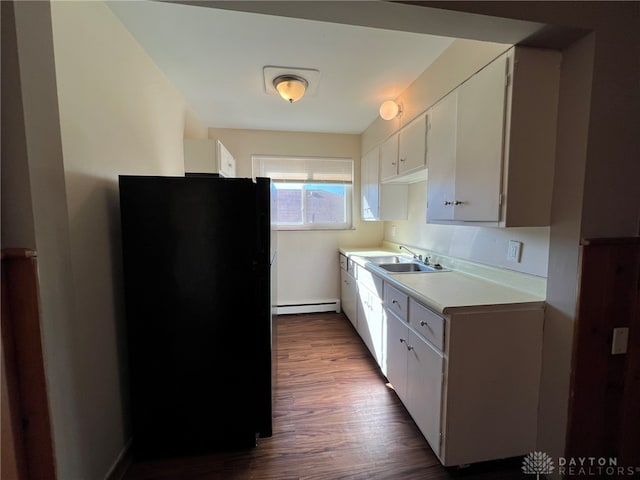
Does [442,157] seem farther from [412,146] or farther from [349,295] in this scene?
[349,295]

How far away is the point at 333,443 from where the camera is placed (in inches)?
66.1

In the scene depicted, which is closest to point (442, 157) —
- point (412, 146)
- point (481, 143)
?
point (481, 143)

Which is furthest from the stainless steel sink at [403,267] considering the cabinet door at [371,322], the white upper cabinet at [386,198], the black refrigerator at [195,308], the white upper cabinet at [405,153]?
the black refrigerator at [195,308]

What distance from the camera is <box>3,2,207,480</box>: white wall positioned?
3.11 ft

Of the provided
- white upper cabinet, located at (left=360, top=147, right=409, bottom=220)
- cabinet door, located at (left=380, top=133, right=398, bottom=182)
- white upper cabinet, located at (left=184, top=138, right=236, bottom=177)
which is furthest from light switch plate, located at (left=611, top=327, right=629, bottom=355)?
white upper cabinet, located at (left=184, top=138, right=236, bottom=177)

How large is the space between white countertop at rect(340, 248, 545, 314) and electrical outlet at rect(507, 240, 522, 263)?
0.18 m

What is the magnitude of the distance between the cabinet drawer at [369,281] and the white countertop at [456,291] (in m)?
0.21

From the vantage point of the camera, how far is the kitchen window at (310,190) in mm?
3670

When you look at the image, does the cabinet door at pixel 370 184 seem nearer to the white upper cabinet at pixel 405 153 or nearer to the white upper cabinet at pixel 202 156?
the white upper cabinet at pixel 405 153

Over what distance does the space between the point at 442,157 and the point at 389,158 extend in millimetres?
954

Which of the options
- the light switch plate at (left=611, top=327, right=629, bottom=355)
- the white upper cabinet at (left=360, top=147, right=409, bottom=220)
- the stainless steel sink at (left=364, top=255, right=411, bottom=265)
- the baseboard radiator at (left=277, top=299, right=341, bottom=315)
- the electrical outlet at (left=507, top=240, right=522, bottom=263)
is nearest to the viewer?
the light switch plate at (left=611, top=327, right=629, bottom=355)

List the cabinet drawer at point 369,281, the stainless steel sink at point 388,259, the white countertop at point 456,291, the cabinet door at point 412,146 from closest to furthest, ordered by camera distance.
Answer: the white countertop at point 456,291 < the cabinet door at point 412,146 < the cabinet drawer at point 369,281 < the stainless steel sink at point 388,259

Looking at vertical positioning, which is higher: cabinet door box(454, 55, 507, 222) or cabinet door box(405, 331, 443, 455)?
cabinet door box(454, 55, 507, 222)

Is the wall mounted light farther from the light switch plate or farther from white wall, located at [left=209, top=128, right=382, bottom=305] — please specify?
the light switch plate
